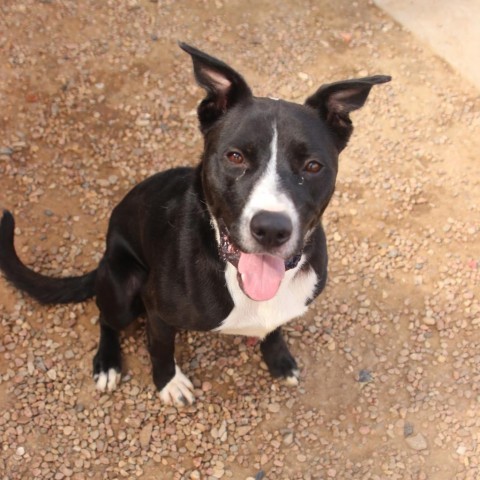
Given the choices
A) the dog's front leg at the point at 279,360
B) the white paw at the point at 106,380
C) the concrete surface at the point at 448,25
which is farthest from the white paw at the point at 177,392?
the concrete surface at the point at 448,25

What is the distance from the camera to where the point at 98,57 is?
5488 mm

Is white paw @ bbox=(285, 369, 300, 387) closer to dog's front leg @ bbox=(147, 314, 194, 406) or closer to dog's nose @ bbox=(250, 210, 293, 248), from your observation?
dog's front leg @ bbox=(147, 314, 194, 406)

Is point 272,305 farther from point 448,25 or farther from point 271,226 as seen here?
point 448,25

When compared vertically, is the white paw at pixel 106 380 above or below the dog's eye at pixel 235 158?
below

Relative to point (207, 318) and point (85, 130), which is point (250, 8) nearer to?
point (85, 130)

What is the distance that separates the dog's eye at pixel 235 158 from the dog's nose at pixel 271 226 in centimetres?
29

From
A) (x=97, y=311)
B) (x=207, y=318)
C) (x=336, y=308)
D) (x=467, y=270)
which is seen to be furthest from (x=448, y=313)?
(x=97, y=311)

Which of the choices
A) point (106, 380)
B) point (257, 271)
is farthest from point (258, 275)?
point (106, 380)

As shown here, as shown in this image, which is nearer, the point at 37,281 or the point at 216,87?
the point at 216,87

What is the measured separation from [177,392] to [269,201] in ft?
5.81

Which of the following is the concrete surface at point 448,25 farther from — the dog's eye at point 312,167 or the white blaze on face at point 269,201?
the white blaze on face at point 269,201

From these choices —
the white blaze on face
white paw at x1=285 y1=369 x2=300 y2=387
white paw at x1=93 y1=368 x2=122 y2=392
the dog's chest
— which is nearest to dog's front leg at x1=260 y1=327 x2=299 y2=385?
white paw at x1=285 y1=369 x2=300 y2=387

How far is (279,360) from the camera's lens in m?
4.19

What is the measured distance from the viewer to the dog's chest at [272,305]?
3.38 metres
